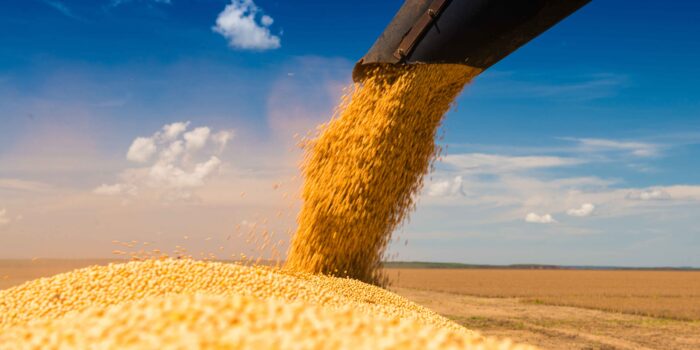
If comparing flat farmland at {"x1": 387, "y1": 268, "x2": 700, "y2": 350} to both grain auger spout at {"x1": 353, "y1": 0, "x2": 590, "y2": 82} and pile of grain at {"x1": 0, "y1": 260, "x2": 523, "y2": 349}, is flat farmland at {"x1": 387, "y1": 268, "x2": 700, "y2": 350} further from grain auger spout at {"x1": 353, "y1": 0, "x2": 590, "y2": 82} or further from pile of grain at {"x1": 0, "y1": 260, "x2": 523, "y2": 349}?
pile of grain at {"x1": 0, "y1": 260, "x2": 523, "y2": 349}

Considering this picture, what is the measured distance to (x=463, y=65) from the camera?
494 cm

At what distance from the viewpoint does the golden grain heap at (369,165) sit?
5035mm

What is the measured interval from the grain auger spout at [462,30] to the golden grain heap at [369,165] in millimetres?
168

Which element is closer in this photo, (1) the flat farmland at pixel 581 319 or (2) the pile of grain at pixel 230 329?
(2) the pile of grain at pixel 230 329

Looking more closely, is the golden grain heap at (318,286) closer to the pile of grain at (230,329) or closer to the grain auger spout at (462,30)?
the pile of grain at (230,329)

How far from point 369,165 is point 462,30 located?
136 centimetres

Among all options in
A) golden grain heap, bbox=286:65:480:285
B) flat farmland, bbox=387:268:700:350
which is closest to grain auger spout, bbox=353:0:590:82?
golden grain heap, bbox=286:65:480:285

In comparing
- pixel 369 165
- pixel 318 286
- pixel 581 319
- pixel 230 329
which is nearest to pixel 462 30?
pixel 369 165

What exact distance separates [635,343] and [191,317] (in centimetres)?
665

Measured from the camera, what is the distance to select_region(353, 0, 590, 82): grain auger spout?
409cm

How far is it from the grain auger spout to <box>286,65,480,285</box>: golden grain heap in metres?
0.17

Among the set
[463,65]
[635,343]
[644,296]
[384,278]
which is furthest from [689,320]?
[463,65]

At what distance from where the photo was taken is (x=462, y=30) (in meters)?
4.42

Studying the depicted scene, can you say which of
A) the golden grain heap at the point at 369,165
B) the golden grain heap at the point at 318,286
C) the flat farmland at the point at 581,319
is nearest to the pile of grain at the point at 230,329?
the golden grain heap at the point at 318,286
